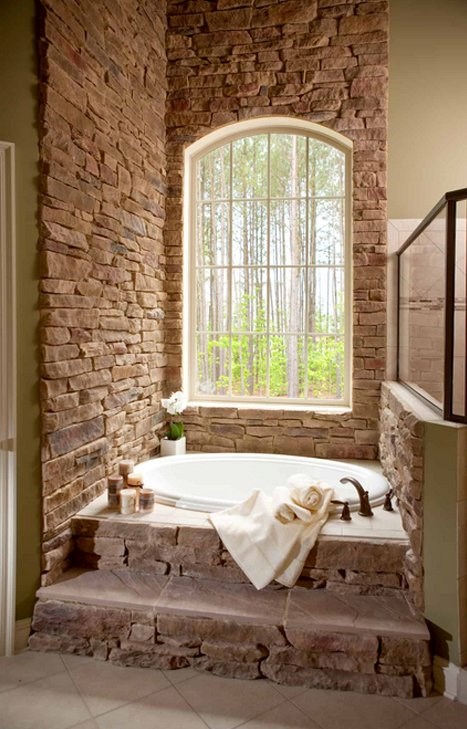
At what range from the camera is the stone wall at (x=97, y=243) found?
230cm

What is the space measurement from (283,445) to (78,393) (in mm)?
1591

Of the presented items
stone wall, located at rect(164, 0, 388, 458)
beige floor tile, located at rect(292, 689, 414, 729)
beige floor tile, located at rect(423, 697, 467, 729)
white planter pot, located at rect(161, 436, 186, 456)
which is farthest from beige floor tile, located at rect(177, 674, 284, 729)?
stone wall, located at rect(164, 0, 388, 458)

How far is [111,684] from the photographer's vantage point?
2002 millimetres

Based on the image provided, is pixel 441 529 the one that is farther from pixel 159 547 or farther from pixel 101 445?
pixel 101 445

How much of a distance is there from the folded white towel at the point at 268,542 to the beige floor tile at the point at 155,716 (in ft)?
1.72

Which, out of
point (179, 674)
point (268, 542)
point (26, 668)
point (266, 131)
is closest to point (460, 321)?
point (268, 542)

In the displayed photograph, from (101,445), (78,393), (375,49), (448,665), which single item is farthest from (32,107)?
(448,665)

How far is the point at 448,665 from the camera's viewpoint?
1.96 metres

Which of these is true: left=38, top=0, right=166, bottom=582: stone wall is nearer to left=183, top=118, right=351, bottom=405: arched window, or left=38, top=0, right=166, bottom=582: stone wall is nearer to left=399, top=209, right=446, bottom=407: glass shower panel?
left=183, top=118, right=351, bottom=405: arched window

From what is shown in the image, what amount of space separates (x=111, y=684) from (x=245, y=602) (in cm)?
58

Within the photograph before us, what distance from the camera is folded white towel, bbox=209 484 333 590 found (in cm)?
220

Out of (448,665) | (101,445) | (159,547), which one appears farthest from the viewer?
(101,445)

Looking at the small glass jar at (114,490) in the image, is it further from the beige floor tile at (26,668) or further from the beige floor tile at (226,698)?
the beige floor tile at (226,698)

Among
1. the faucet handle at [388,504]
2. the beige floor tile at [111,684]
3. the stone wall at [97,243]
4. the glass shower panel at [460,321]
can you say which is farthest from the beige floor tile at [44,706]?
the glass shower panel at [460,321]
